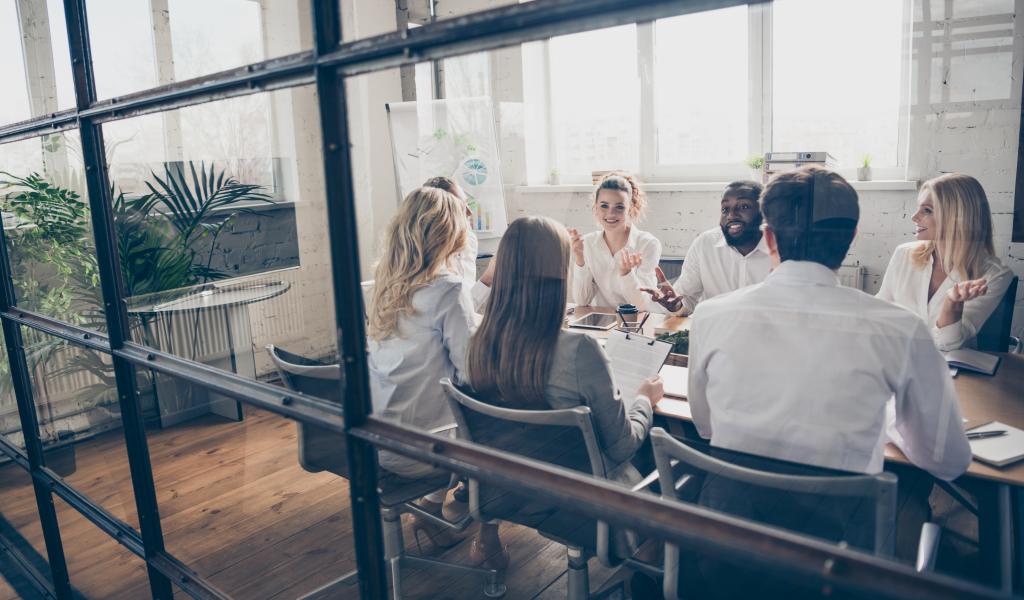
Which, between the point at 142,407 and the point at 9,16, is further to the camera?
the point at 9,16

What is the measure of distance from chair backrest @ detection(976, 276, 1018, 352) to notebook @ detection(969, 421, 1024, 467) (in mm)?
260

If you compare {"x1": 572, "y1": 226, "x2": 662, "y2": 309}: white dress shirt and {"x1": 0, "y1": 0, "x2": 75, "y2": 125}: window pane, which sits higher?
{"x1": 0, "y1": 0, "x2": 75, "y2": 125}: window pane

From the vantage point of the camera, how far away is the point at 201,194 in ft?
4.30

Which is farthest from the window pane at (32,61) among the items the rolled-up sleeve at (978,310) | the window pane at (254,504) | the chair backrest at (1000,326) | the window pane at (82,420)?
the chair backrest at (1000,326)

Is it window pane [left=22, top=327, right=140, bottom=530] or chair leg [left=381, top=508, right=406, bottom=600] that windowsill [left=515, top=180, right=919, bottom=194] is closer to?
chair leg [left=381, top=508, right=406, bottom=600]

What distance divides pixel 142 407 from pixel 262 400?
58cm

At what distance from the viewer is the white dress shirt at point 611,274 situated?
1278 mm

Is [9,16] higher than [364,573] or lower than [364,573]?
higher

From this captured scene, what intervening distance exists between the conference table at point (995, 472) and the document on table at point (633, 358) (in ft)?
0.48

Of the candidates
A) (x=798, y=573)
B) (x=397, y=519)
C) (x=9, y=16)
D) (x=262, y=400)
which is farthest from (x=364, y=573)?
(x=9, y=16)

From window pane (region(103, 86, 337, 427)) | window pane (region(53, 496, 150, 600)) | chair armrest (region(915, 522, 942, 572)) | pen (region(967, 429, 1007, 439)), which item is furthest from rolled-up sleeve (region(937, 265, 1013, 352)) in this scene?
window pane (region(53, 496, 150, 600))

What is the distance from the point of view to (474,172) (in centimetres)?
117

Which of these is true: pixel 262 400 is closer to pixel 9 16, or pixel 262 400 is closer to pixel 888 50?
pixel 888 50

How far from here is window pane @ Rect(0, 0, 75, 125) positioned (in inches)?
66.3
